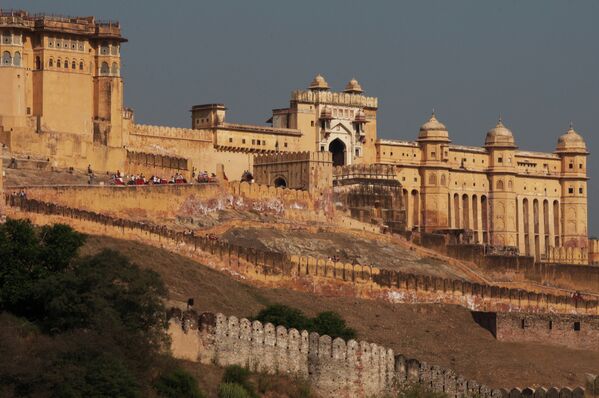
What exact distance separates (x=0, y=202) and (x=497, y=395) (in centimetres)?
1570

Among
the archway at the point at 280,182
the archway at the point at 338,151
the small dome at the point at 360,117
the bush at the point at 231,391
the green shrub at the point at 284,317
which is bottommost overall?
the bush at the point at 231,391

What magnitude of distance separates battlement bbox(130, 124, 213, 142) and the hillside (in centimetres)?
1670

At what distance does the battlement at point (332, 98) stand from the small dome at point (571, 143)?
545 inches

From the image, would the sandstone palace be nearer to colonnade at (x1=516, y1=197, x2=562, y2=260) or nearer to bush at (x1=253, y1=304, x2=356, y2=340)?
colonnade at (x1=516, y1=197, x2=562, y2=260)

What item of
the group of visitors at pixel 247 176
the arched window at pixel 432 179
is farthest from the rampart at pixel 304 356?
the arched window at pixel 432 179

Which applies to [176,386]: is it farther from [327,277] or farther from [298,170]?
[298,170]

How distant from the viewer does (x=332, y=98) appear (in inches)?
3947

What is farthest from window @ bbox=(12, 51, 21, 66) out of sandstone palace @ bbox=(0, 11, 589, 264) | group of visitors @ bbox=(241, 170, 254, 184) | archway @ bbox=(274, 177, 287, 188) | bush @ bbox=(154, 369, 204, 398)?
bush @ bbox=(154, 369, 204, 398)

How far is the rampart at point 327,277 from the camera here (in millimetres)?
69125

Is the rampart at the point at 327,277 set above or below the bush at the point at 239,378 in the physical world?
above

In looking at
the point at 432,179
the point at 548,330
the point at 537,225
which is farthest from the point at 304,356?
the point at 537,225

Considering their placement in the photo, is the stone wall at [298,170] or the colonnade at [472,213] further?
the colonnade at [472,213]

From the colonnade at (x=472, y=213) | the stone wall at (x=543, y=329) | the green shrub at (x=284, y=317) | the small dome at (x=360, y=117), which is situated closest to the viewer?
the green shrub at (x=284, y=317)

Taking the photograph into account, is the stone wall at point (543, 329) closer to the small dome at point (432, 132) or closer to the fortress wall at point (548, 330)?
the fortress wall at point (548, 330)
